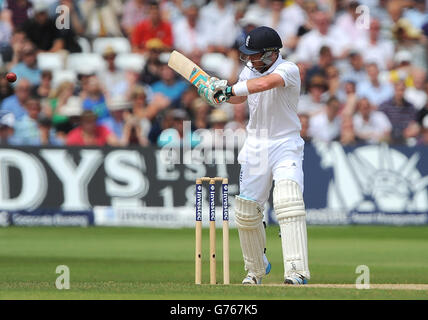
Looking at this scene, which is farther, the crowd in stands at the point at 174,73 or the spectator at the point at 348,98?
the spectator at the point at 348,98

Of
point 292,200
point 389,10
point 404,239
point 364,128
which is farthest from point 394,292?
point 389,10

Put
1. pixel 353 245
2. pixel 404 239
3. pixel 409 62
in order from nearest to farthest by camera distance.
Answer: pixel 353 245
pixel 404 239
pixel 409 62

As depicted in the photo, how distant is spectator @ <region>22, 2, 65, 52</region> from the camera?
61.3 ft

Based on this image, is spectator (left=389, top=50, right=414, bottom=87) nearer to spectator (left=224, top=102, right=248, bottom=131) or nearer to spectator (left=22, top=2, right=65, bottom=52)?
spectator (left=224, top=102, right=248, bottom=131)

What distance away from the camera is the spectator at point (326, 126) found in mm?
17984

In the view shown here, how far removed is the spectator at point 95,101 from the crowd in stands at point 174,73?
2 cm

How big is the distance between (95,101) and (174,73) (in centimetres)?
143

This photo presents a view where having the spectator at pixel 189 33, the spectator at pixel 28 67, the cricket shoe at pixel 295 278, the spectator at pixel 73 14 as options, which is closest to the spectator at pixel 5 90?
the spectator at pixel 28 67

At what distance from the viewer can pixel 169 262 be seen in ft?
41.6

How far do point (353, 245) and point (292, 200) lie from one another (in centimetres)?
611

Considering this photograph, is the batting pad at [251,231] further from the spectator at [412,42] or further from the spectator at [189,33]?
the spectator at [412,42]

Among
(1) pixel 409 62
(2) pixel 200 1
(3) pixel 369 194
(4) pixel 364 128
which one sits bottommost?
(3) pixel 369 194

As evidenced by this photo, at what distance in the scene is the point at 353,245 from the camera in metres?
15.0

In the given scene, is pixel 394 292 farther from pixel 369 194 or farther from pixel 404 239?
pixel 369 194
